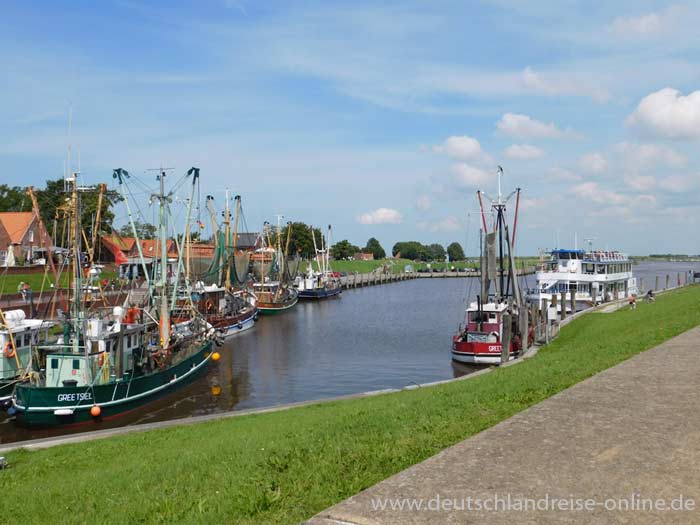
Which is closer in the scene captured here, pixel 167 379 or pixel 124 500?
pixel 124 500

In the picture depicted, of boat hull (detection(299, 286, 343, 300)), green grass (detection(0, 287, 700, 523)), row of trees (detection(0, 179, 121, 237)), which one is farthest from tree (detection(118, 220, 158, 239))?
green grass (detection(0, 287, 700, 523))

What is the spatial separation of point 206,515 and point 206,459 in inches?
167

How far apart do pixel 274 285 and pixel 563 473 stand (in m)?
86.5

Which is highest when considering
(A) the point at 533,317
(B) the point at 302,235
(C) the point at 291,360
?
(B) the point at 302,235

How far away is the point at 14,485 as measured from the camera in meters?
13.5

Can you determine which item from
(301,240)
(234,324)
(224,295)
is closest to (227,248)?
(224,295)

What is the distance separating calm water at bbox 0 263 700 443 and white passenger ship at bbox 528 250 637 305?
427 inches

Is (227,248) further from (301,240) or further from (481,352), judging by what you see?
(301,240)

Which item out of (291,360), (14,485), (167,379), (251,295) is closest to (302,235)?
(251,295)

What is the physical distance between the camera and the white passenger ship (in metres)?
71.2

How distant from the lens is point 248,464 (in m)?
10.2

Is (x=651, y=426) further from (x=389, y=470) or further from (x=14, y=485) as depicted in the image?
(x=14, y=485)

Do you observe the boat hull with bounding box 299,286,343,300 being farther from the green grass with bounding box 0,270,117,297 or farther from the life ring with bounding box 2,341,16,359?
the life ring with bounding box 2,341,16,359

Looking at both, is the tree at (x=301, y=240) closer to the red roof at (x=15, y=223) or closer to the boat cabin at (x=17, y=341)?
the red roof at (x=15, y=223)
